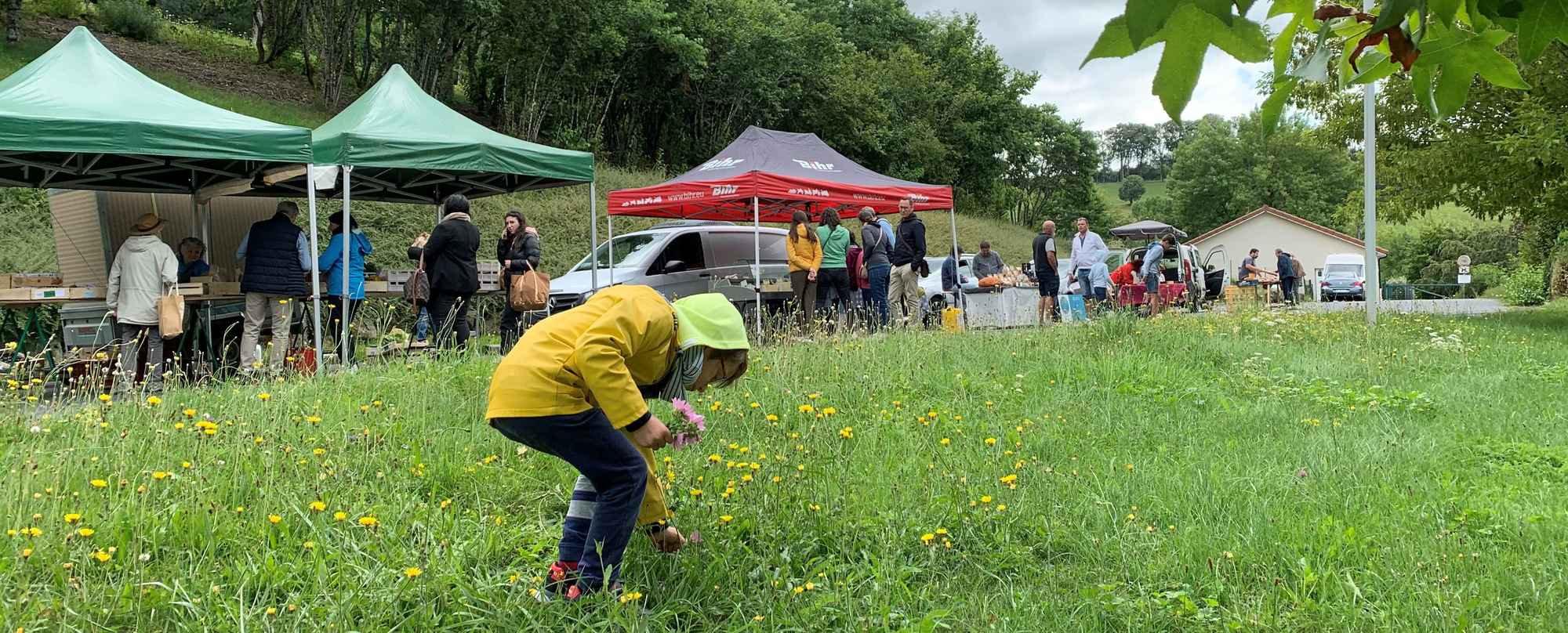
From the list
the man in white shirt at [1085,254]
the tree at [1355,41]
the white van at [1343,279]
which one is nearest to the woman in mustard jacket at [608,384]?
the tree at [1355,41]

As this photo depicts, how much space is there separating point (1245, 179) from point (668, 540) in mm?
71164

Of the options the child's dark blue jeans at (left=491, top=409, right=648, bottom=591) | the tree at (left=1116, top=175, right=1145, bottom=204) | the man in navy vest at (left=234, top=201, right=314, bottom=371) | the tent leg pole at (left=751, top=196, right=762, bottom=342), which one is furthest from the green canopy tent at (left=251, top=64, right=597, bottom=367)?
the tree at (left=1116, top=175, right=1145, bottom=204)

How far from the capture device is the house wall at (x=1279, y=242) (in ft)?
156

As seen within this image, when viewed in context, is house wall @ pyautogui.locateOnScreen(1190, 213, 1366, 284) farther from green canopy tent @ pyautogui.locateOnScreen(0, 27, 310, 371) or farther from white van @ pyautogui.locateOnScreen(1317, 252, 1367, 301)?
green canopy tent @ pyautogui.locateOnScreen(0, 27, 310, 371)

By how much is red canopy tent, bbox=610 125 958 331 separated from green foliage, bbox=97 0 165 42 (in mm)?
20926

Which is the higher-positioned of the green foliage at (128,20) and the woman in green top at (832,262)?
the green foliage at (128,20)

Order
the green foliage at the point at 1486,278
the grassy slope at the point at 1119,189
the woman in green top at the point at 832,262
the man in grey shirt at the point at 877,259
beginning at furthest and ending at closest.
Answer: the grassy slope at the point at 1119,189
the green foliage at the point at 1486,278
the man in grey shirt at the point at 877,259
the woman in green top at the point at 832,262

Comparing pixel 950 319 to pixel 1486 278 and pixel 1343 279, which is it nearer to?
pixel 1343 279

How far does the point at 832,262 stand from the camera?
11.8 m

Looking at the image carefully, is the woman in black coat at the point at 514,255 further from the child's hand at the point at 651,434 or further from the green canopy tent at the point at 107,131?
the child's hand at the point at 651,434

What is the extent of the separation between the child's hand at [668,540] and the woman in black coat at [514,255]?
6.57m

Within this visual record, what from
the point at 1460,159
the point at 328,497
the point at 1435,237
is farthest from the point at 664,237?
the point at 1435,237

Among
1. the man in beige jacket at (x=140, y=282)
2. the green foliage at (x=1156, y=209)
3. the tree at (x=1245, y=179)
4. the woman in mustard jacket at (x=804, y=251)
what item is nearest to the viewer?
the man in beige jacket at (x=140, y=282)

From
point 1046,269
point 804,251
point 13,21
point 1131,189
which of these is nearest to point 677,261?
point 804,251
